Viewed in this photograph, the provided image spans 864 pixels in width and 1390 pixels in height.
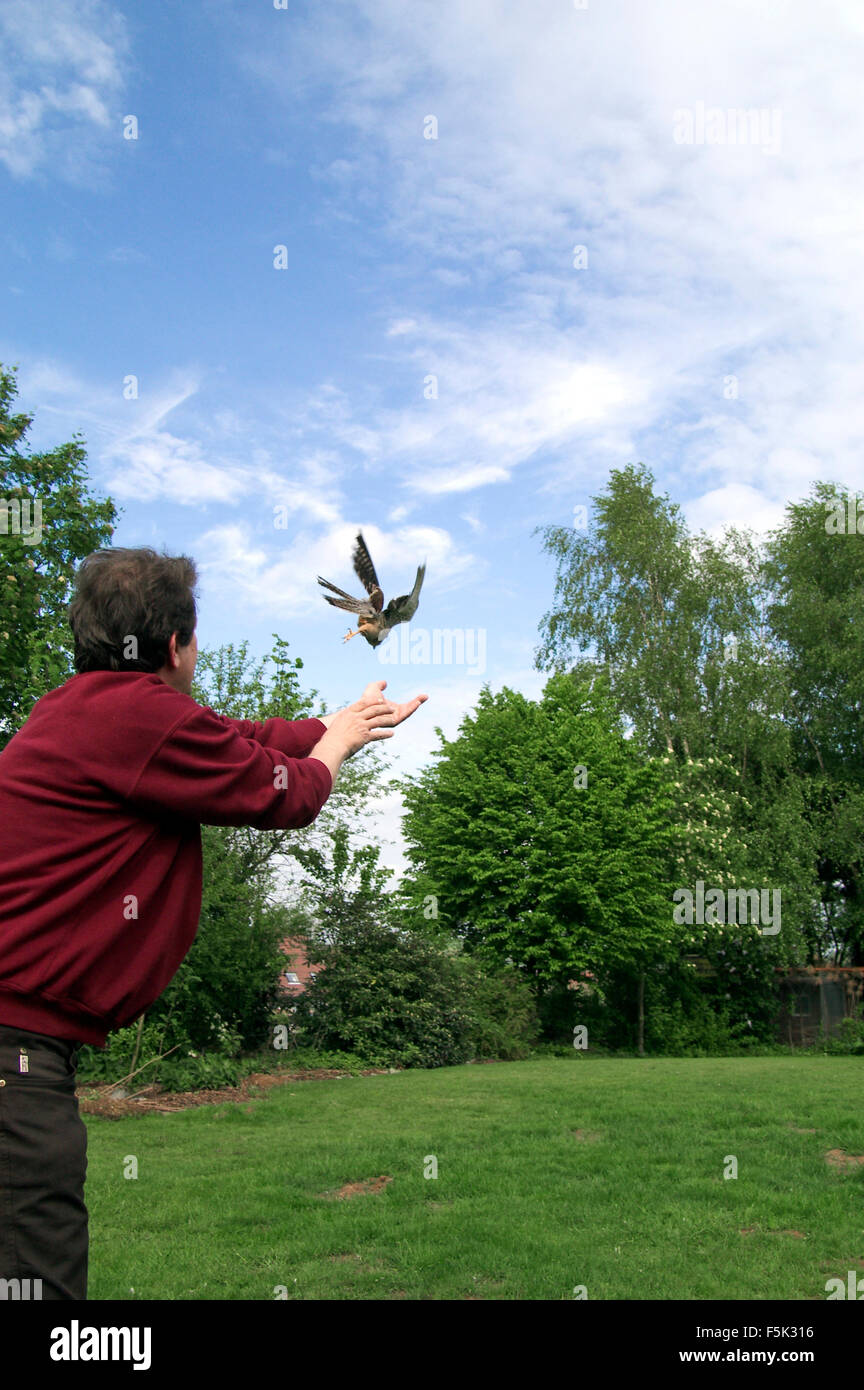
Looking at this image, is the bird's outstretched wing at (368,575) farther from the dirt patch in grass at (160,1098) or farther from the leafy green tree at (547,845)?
the leafy green tree at (547,845)

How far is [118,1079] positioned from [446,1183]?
700 centimetres

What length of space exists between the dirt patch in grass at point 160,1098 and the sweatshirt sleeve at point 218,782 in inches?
382

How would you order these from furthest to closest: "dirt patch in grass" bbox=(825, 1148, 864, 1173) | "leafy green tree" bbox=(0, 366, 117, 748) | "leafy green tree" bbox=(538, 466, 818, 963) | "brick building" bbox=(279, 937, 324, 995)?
"leafy green tree" bbox=(538, 466, 818, 963) → "leafy green tree" bbox=(0, 366, 117, 748) → "brick building" bbox=(279, 937, 324, 995) → "dirt patch in grass" bbox=(825, 1148, 864, 1173)

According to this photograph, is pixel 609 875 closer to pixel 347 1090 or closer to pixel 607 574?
pixel 607 574

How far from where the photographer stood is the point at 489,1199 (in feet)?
24.1

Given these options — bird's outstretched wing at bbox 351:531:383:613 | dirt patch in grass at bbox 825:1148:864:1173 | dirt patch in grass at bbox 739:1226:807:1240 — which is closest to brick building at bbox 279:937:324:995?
dirt patch in grass at bbox 825:1148:864:1173

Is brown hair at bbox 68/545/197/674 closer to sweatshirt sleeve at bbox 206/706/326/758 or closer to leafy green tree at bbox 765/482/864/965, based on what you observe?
sweatshirt sleeve at bbox 206/706/326/758

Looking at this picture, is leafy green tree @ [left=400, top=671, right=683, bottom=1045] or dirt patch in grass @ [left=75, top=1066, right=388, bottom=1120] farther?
leafy green tree @ [left=400, top=671, right=683, bottom=1045]

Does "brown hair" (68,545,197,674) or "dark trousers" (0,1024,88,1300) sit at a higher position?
"brown hair" (68,545,197,674)

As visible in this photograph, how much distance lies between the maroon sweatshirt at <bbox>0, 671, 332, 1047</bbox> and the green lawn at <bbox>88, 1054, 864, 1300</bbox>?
13.2 ft

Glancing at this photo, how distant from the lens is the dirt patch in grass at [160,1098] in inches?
465

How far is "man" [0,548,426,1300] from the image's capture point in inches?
90.8

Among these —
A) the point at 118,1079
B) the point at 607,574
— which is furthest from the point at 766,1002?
the point at 118,1079

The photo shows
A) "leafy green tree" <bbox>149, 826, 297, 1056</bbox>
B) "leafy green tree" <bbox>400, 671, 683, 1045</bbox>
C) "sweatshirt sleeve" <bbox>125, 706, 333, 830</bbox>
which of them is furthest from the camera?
"leafy green tree" <bbox>400, 671, 683, 1045</bbox>
